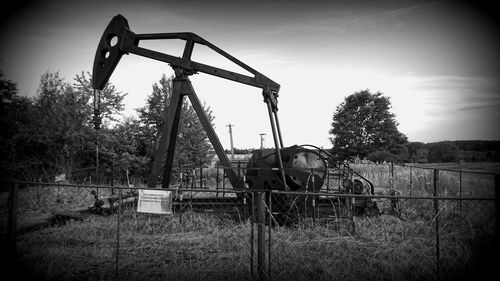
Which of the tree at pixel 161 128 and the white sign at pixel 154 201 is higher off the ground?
the tree at pixel 161 128

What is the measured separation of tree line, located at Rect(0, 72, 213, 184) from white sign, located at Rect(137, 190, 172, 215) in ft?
27.2

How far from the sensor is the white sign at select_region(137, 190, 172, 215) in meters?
4.04

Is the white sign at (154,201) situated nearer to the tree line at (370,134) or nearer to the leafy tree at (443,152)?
the tree line at (370,134)

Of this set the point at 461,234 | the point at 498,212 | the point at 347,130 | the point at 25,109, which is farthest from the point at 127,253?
the point at 347,130

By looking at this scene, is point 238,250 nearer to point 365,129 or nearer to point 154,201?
point 154,201

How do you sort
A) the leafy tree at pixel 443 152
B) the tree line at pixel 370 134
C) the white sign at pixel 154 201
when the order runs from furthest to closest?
the leafy tree at pixel 443 152 → the tree line at pixel 370 134 → the white sign at pixel 154 201

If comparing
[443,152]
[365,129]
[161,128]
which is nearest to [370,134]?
[365,129]

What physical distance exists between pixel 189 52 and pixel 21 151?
38.9 ft

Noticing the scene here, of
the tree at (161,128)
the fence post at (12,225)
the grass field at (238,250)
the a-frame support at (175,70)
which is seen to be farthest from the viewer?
the tree at (161,128)

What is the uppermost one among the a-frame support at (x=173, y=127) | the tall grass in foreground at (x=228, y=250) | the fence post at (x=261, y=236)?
the a-frame support at (x=173, y=127)

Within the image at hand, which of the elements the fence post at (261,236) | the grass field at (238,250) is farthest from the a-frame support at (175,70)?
the fence post at (261,236)

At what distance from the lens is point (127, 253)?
5.00 m

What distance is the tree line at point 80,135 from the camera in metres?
13.5

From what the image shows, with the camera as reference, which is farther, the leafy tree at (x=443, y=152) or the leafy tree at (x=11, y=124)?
the leafy tree at (x=443, y=152)
